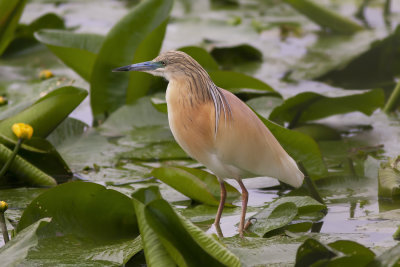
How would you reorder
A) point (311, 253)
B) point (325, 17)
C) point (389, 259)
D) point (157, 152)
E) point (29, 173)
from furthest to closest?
point (325, 17), point (157, 152), point (29, 173), point (311, 253), point (389, 259)

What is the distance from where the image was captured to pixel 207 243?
6.25 feet

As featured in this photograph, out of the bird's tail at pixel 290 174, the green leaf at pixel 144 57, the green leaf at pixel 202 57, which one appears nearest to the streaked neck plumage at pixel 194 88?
the bird's tail at pixel 290 174

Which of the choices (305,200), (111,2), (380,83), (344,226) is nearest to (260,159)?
(305,200)

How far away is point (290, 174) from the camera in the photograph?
2.48 m

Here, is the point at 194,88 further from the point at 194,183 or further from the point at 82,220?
the point at 82,220

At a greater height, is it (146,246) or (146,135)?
(146,246)

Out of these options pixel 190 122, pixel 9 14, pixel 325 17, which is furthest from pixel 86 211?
pixel 325 17

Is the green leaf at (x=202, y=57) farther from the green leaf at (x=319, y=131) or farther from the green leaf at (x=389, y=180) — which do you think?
the green leaf at (x=389, y=180)

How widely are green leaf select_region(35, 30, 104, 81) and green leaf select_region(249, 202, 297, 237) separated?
1659 mm

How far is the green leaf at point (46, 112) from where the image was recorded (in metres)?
3.09

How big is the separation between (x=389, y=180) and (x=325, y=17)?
279cm

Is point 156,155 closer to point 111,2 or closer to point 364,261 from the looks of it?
point 364,261

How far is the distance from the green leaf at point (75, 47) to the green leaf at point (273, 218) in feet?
5.44

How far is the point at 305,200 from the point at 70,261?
2.84 ft
